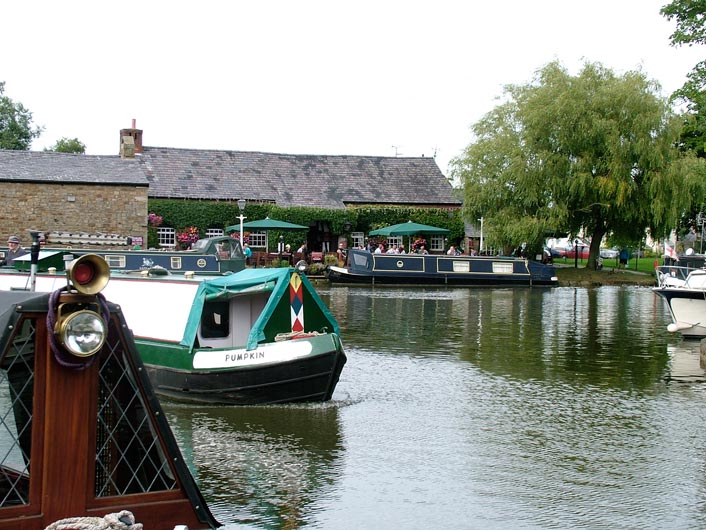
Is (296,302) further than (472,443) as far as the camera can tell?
Yes

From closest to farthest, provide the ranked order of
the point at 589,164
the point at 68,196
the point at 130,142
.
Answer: the point at 68,196 → the point at 589,164 → the point at 130,142

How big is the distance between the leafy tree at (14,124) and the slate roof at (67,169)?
4027 centimetres

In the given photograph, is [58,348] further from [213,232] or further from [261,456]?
[213,232]

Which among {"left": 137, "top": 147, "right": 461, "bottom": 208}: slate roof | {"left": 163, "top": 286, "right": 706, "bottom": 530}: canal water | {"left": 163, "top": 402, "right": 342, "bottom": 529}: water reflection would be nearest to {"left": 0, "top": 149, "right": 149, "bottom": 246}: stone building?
{"left": 137, "top": 147, "right": 461, "bottom": 208}: slate roof

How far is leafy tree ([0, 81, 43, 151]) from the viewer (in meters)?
81.4

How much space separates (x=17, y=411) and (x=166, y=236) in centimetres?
4203

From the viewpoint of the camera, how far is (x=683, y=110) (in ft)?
151

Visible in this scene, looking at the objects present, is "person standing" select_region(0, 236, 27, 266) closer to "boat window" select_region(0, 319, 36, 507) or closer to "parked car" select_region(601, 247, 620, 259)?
"boat window" select_region(0, 319, 36, 507)

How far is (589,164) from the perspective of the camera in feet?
138

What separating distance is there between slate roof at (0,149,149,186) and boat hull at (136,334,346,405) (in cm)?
3069

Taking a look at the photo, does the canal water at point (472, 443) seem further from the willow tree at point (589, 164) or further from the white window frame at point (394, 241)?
the white window frame at point (394, 241)

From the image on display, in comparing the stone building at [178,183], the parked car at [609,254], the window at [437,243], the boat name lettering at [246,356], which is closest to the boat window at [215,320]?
the boat name lettering at [246,356]

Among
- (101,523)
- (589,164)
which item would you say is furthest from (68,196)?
(101,523)

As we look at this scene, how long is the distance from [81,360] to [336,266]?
124 feet
